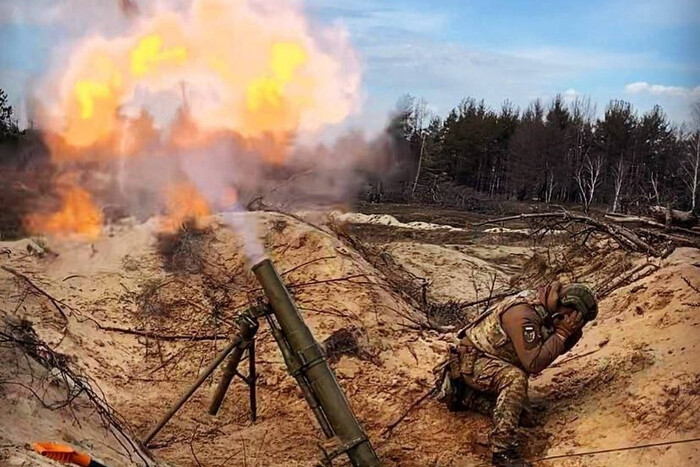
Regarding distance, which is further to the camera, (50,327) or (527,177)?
(527,177)

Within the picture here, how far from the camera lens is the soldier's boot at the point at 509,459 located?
695 centimetres

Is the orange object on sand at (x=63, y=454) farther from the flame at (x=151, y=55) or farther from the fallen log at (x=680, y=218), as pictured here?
the fallen log at (x=680, y=218)

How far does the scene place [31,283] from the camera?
34.9 ft

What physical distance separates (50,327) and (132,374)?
118cm

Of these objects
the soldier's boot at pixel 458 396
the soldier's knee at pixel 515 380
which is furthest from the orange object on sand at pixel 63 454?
the soldier's boot at pixel 458 396

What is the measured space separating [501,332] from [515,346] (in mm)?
210

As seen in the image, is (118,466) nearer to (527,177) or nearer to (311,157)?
(311,157)

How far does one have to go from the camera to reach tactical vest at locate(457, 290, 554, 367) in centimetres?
732

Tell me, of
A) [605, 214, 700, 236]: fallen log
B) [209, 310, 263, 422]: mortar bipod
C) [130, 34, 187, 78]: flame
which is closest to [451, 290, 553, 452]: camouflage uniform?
[209, 310, 263, 422]: mortar bipod

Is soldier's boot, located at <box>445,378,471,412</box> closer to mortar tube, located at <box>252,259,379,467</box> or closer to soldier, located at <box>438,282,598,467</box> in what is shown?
soldier, located at <box>438,282,598,467</box>

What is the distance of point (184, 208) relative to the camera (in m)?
12.6

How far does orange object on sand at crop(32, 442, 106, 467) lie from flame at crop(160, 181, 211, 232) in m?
7.19

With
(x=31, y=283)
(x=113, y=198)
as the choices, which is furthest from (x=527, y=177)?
(x=31, y=283)

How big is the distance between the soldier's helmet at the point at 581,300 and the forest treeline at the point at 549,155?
19440 millimetres
